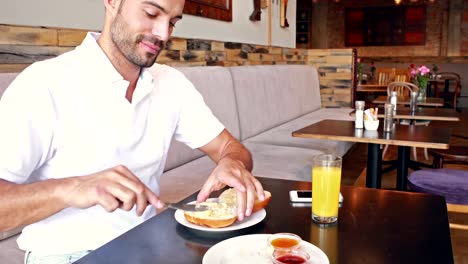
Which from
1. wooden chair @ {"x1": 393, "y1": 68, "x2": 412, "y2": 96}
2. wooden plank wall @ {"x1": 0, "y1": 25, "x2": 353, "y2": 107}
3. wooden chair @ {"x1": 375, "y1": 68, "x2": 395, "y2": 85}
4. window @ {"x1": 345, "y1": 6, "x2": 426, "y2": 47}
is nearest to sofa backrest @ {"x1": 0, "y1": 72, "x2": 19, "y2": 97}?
wooden plank wall @ {"x1": 0, "y1": 25, "x2": 353, "y2": 107}

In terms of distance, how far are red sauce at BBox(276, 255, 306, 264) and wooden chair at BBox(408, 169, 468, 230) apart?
1745 millimetres

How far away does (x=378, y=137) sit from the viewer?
102 inches

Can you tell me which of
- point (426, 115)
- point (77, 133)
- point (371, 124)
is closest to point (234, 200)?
point (77, 133)

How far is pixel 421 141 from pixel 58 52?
2.01 metres

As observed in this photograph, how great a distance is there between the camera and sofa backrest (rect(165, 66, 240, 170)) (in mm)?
2701

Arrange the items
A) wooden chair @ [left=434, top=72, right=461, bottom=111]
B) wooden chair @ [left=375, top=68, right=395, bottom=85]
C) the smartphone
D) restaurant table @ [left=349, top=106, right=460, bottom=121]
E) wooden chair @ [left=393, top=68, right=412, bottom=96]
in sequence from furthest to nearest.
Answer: wooden chair @ [left=434, top=72, right=461, bottom=111], wooden chair @ [left=375, top=68, right=395, bottom=85], wooden chair @ [left=393, top=68, right=412, bottom=96], restaurant table @ [left=349, top=106, right=460, bottom=121], the smartphone

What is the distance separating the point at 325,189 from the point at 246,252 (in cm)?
30

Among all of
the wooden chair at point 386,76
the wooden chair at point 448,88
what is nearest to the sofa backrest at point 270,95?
the wooden chair at point 386,76

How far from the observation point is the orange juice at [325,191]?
106 centimetres

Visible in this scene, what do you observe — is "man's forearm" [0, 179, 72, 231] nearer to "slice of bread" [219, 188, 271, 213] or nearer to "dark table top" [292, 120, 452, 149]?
"slice of bread" [219, 188, 271, 213]

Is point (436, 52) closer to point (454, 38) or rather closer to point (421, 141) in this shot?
point (454, 38)

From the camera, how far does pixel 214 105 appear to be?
3109 millimetres

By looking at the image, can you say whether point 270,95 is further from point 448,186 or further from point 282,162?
point 448,186

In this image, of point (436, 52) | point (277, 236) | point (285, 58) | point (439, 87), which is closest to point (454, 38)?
point (436, 52)
